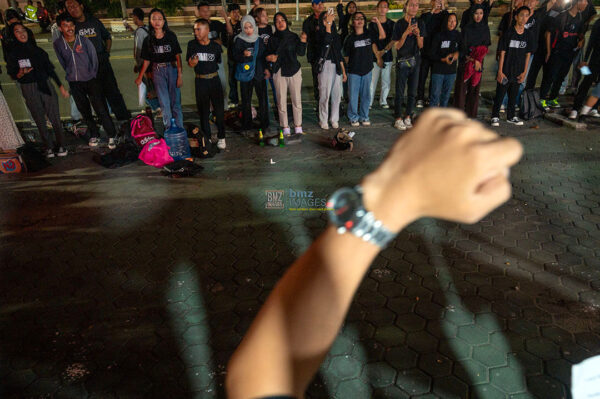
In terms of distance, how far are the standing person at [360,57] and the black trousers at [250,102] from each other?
1.97 meters

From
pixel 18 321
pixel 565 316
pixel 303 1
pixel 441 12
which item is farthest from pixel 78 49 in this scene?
pixel 303 1

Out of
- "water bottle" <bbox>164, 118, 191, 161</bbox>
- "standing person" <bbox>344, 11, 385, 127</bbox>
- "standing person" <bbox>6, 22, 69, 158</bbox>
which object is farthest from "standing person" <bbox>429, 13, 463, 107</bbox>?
"standing person" <bbox>6, 22, 69, 158</bbox>

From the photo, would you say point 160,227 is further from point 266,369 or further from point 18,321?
point 266,369

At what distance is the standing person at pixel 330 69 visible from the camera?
7.84 m

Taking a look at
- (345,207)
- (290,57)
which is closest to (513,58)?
(290,57)

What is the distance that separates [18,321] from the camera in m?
3.88

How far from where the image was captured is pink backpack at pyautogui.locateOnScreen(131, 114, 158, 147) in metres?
7.61

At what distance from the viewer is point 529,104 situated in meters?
8.78

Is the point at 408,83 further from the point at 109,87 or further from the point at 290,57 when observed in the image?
the point at 109,87

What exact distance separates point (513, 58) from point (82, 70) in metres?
9.04

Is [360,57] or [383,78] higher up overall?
[360,57]

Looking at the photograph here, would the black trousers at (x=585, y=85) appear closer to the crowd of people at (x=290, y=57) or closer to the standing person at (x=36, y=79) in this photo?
the crowd of people at (x=290, y=57)

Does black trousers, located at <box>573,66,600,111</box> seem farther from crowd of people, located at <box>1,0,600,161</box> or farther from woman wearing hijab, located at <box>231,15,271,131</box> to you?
woman wearing hijab, located at <box>231,15,271,131</box>

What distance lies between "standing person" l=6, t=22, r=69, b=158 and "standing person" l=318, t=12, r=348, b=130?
5369mm
